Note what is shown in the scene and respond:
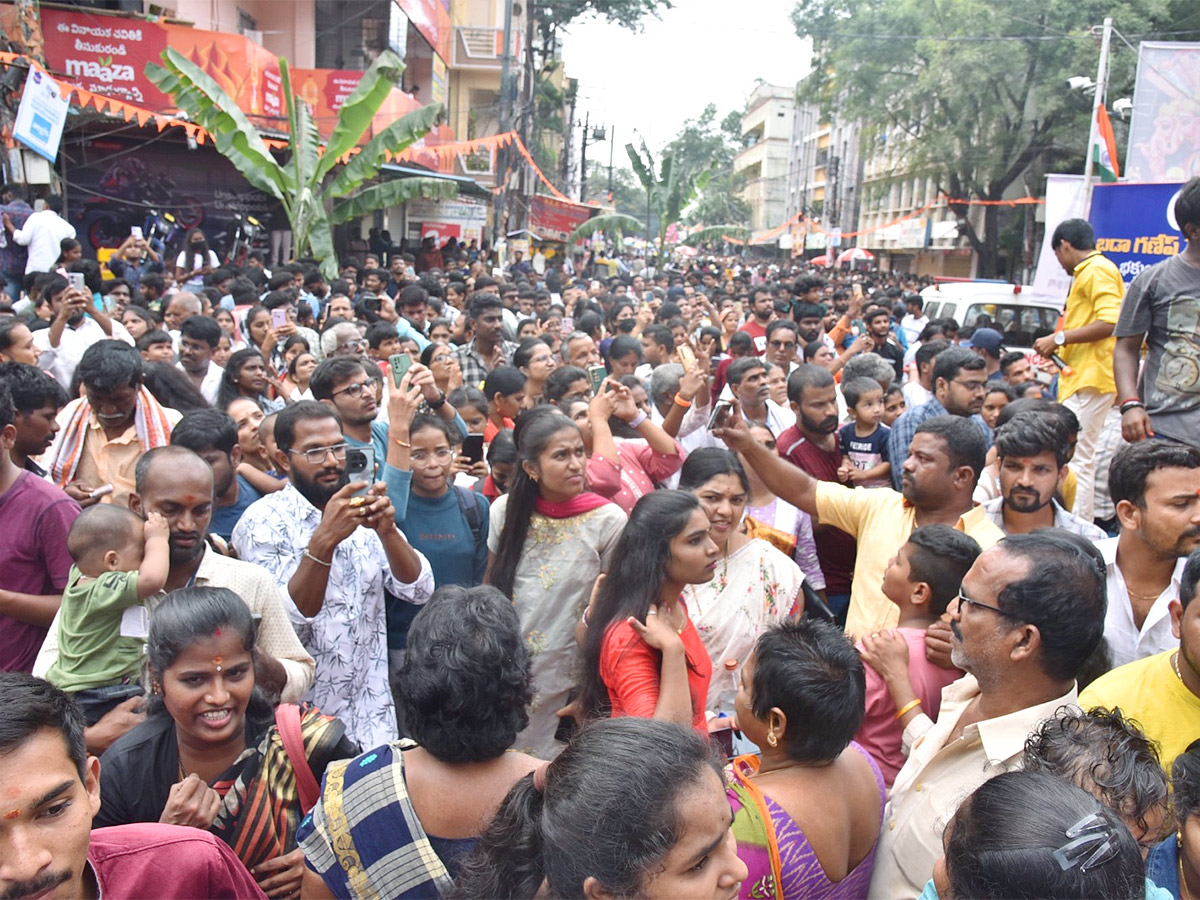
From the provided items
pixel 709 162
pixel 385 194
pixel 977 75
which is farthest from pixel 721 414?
pixel 709 162

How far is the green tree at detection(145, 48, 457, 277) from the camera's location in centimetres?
1080

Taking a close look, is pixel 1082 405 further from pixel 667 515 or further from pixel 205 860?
pixel 205 860

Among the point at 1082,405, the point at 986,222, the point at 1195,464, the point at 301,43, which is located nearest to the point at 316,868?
the point at 1195,464

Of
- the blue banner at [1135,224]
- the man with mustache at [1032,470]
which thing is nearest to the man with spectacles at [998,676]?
the man with mustache at [1032,470]

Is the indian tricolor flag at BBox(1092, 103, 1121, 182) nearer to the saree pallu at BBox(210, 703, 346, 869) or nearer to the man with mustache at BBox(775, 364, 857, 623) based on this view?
the man with mustache at BBox(775, 364, 857, 623)

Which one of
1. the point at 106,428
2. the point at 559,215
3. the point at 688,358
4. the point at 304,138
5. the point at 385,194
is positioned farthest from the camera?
the point at 559,215

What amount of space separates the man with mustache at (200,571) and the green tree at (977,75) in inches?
1008

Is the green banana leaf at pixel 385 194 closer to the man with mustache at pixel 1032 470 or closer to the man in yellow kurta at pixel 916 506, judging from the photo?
the man in yellow kurta at pixel 916 506

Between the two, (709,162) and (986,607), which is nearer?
(986,607)

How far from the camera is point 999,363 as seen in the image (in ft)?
27.0

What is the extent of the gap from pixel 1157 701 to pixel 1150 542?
0.85 meters

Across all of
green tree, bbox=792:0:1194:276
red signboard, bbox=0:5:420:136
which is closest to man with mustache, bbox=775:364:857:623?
red signboard, bbox=0:5:420:136

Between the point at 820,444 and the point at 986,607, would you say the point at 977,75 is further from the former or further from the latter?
the point at 986,607

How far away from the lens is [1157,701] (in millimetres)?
2279
